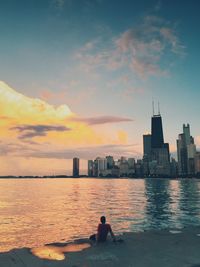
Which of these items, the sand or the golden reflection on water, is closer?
the sand

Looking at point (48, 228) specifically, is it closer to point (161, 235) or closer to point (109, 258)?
point (161, 235)

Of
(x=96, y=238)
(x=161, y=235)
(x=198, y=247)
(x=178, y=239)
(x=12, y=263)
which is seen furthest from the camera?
(x=161, y=235)

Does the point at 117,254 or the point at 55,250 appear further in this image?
the point at 55,250

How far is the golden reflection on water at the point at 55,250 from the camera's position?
48.2 ft

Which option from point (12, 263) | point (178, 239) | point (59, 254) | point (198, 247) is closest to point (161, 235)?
point (178, 239)

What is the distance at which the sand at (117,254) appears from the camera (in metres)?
13.6

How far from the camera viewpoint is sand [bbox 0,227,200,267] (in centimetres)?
1358

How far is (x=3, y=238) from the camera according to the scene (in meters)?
28.3

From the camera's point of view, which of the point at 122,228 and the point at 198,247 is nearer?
the point at 198,247

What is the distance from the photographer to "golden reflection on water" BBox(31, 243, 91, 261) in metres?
14.7

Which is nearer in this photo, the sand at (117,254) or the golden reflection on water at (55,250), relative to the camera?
the sand at (117,254)

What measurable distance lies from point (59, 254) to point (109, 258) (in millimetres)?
2813

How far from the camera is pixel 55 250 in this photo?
16141 millimetres

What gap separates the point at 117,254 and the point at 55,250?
362cm
